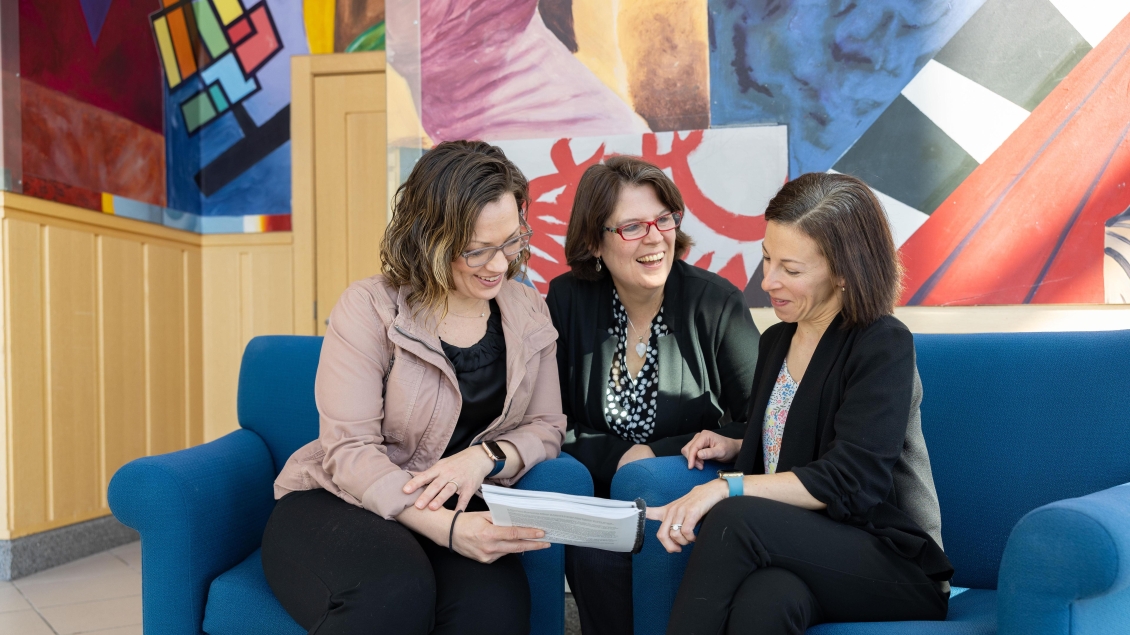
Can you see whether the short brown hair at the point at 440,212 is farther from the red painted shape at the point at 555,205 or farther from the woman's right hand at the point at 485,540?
the red painted shape at the point at 555,205

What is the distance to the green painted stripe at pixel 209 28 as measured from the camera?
175 inches

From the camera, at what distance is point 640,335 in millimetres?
2076

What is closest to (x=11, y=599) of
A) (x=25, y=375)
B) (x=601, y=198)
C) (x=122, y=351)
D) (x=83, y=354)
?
(x=25, y=375)

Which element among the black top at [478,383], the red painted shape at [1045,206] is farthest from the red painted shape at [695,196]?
the black top at [478,383]

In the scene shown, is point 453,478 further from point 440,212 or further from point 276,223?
point 276,223

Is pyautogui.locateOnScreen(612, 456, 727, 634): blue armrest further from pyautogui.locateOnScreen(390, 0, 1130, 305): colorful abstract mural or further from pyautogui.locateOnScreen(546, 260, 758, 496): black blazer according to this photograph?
pyautogui.locateOnScreen(390, 0, 1130, 305): colorful abstract mural

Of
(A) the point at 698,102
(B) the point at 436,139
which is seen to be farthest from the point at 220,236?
(A) the point at 698,102

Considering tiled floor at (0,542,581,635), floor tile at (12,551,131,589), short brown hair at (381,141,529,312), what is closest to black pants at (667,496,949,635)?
short brown hair at (381,141,529,312)

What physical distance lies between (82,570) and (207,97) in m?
2.44

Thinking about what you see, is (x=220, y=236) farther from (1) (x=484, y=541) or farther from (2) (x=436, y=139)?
(1) (x=484, y=541)

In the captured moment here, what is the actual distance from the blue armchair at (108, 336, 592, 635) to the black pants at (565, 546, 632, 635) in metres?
0.11

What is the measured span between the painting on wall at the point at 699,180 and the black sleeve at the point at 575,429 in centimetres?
87

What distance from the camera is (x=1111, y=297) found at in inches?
101

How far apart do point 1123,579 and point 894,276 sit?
63 cm
